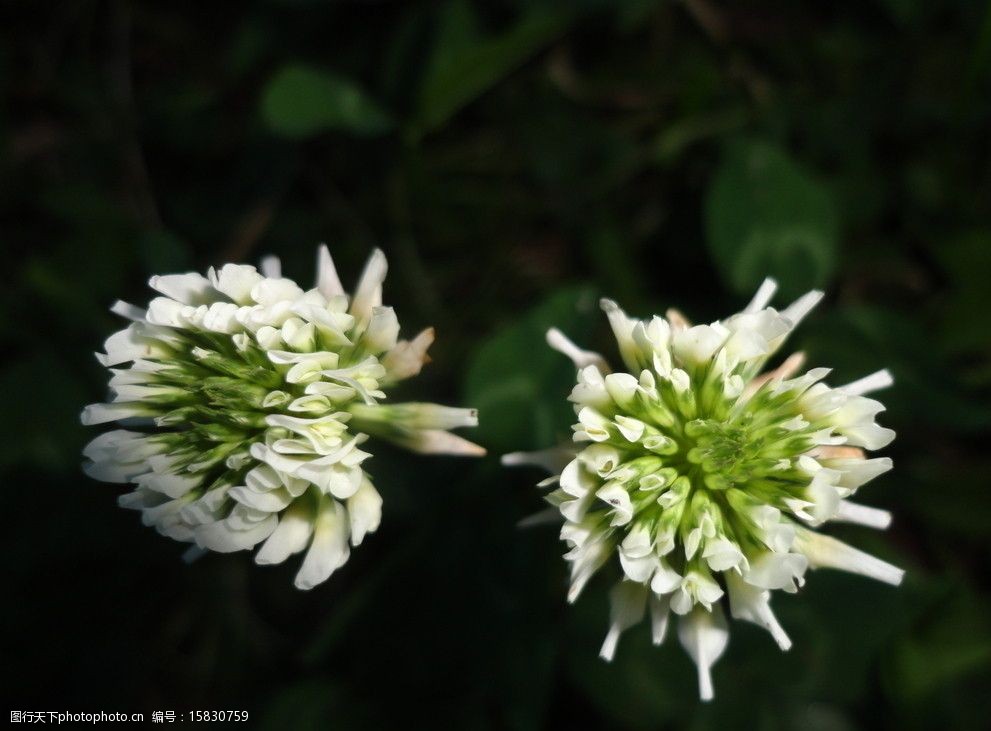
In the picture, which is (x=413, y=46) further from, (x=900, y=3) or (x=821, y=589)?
(x=821, y=589)

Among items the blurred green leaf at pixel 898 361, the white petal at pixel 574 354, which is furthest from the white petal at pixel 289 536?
the blurred green leaf at pixel 898 361

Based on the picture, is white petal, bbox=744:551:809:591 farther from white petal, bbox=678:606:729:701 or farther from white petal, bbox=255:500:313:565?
white petal, bbox=255:500:313:565

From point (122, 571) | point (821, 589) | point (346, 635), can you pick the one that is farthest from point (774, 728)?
point (122, 571)

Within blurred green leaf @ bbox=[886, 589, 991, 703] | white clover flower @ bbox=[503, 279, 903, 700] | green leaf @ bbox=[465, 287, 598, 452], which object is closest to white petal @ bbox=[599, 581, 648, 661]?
white clover flower @ bbox=[503, 279, 903, 700]

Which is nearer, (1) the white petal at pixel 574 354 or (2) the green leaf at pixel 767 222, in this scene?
(1) the white petal at pixel 574 354

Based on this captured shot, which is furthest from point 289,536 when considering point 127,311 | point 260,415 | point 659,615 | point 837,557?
point 837,557

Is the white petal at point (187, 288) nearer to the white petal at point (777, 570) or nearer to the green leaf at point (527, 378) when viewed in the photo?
the green leaf at point (527, 378)
